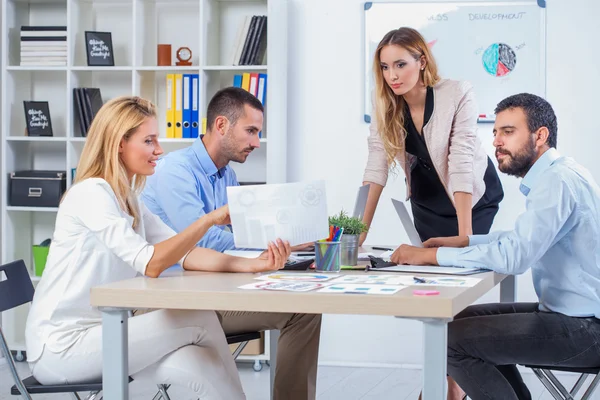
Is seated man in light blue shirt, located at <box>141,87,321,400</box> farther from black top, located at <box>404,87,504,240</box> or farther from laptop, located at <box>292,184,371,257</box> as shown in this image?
black top, located at <box>404,87,504,240</box>

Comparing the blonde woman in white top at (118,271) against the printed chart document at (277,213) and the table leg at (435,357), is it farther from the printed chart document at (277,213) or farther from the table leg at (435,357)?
the table leg at (435,357)

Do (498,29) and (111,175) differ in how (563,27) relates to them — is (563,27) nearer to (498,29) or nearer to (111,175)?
(498,29)

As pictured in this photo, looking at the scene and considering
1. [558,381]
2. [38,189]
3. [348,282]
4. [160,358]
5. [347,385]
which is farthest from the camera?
[38,189]

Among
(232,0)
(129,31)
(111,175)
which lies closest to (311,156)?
(232,0)

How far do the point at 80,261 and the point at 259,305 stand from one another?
0.64 m

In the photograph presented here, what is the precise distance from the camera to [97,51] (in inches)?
168

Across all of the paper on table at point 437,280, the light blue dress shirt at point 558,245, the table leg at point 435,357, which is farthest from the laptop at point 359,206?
the table leg at point 435,357

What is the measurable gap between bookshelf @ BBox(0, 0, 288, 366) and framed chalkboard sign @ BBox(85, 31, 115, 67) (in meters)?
0.05

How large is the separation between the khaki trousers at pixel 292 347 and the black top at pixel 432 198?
82 cm

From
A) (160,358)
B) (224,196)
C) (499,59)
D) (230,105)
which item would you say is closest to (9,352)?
(160,358)

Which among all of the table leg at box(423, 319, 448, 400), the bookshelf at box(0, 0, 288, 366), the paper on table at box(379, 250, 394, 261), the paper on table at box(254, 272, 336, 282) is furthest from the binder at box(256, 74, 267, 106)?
the table leg at box(423, 319, 448, 400)

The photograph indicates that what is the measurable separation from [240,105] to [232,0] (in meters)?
1.56

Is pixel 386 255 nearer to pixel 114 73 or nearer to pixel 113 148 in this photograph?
pixel 113 148

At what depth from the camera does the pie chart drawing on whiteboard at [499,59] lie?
163 inches
